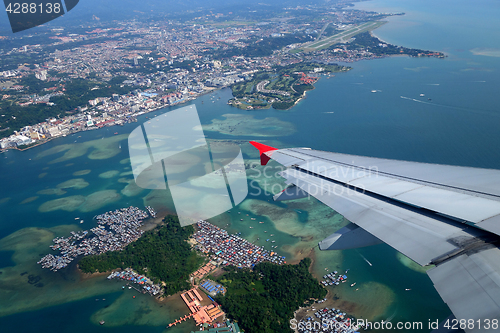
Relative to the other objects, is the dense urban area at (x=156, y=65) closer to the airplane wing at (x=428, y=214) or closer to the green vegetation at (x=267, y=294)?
the green vegetation at (x=267, y=294)

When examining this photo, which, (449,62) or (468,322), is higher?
(468,322)

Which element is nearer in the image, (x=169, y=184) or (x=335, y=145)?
(x=169, y=184)

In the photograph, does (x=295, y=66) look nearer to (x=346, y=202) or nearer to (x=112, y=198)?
(x=112, y=198)

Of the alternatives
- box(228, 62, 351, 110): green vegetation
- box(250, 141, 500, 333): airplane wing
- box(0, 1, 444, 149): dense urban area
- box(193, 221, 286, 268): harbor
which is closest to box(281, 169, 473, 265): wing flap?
box(250, 141, 500, 333): airplane wing

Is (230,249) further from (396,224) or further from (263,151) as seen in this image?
(396,224)

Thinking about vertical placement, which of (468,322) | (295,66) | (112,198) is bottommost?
(112,198)

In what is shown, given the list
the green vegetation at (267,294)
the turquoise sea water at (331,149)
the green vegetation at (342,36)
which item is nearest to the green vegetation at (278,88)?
the turquoise sea water at (331,149)

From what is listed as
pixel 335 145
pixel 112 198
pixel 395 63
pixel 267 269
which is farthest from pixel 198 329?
pixel 395 63
